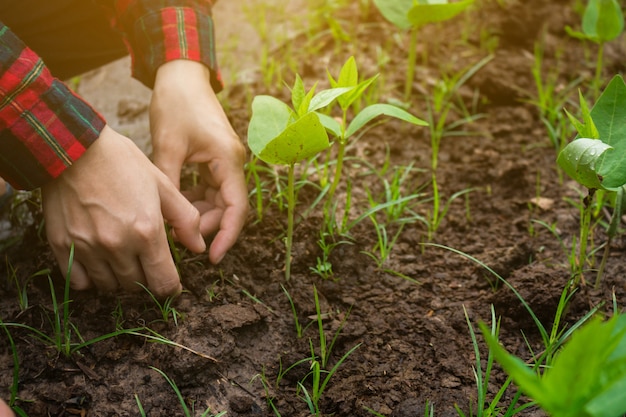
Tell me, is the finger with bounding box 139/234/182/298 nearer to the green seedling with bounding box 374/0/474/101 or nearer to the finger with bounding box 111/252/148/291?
the finger with bounding box 111/252/148/291

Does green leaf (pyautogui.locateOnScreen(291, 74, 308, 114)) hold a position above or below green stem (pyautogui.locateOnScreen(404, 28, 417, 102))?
above

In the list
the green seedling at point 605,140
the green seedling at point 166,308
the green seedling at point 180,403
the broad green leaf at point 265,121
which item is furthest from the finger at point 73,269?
the green seedling at point 605,140

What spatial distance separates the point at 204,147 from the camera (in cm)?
163

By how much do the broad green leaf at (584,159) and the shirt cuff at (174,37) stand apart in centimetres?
101

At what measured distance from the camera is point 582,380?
2.77ft

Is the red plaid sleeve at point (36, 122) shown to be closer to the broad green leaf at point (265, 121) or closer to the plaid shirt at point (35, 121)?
the plaid shirt at point (35, 121)

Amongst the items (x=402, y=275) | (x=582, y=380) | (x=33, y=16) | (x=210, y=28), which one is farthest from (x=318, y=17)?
(x=582, y=380)

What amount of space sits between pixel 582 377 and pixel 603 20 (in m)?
1.47

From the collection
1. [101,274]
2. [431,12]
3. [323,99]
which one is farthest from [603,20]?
[101,274]

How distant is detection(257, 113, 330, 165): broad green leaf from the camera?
1.28m

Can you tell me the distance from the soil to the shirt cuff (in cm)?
40

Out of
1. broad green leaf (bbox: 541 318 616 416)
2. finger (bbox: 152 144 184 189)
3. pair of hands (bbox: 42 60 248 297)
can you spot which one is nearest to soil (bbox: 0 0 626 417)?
pair of hands (bbox: 42 60 248 297)

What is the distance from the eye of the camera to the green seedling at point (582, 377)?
819mm

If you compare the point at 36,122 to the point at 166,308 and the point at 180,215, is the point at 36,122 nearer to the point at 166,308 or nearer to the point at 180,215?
the point at 180,215
